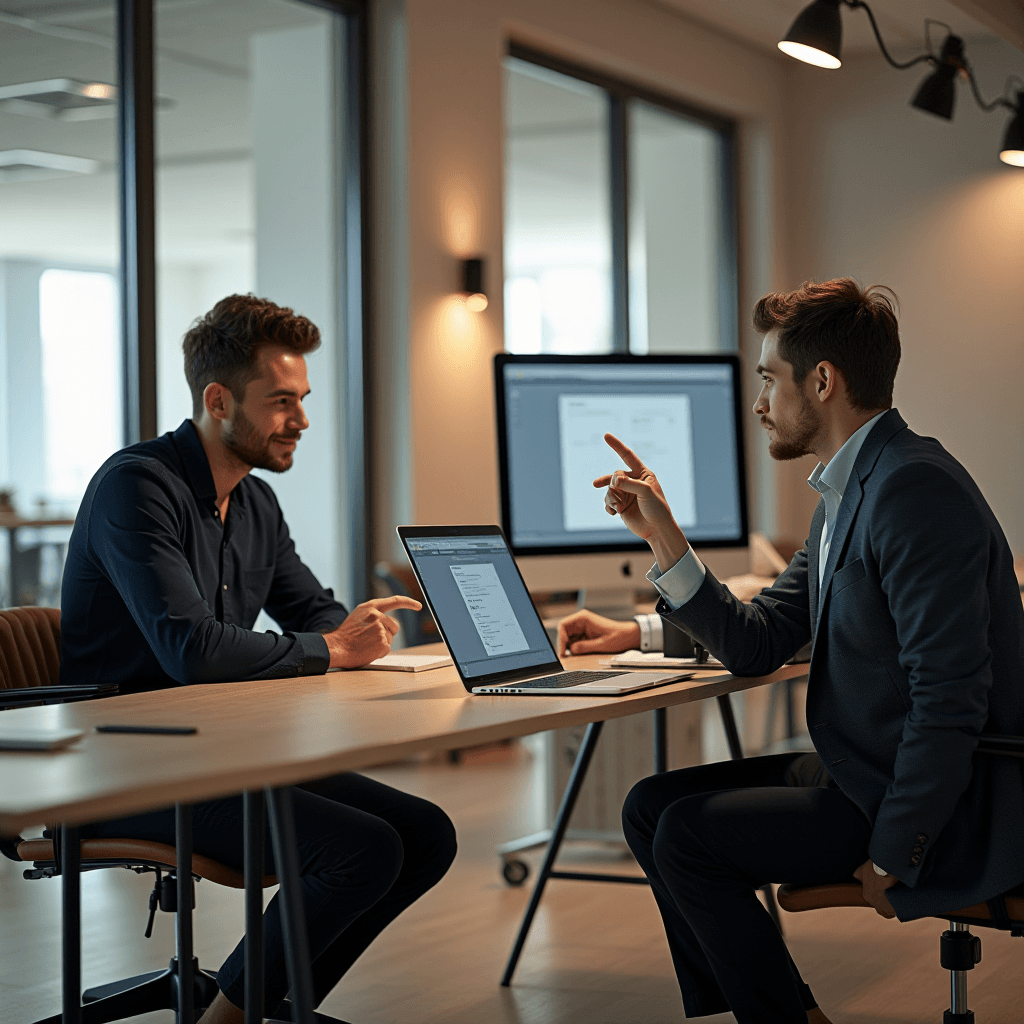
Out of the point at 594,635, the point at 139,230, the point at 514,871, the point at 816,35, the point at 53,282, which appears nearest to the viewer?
the point at 594,635

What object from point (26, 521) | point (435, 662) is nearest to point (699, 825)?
point (435, 662)

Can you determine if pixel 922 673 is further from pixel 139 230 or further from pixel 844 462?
pixel 139 230

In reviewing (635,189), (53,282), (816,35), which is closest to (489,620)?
(816,35)

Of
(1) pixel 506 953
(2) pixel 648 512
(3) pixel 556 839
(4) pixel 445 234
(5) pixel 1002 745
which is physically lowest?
(1) pixel 506 953

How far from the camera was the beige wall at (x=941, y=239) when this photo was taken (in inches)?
246

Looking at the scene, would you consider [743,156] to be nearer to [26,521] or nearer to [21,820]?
[26,521]

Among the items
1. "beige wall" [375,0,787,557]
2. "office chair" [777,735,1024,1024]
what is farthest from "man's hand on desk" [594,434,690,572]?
"beige wall" [375,0,787,557]

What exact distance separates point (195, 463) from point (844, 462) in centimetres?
112

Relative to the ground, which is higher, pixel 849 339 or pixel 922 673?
pixel 849 339

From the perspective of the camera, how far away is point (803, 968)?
9.51 ft

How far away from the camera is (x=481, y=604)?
221cm

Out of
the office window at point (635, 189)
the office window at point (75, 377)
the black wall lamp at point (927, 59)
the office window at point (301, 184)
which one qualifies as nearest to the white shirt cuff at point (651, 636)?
the black wall lamp at point (927, 59)

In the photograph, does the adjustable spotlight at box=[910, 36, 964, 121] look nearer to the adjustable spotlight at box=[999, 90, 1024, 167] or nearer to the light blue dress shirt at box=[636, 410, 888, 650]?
the adjustable spotlight at box=[999, 90, 1024, 167]

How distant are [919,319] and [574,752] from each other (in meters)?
3.51
